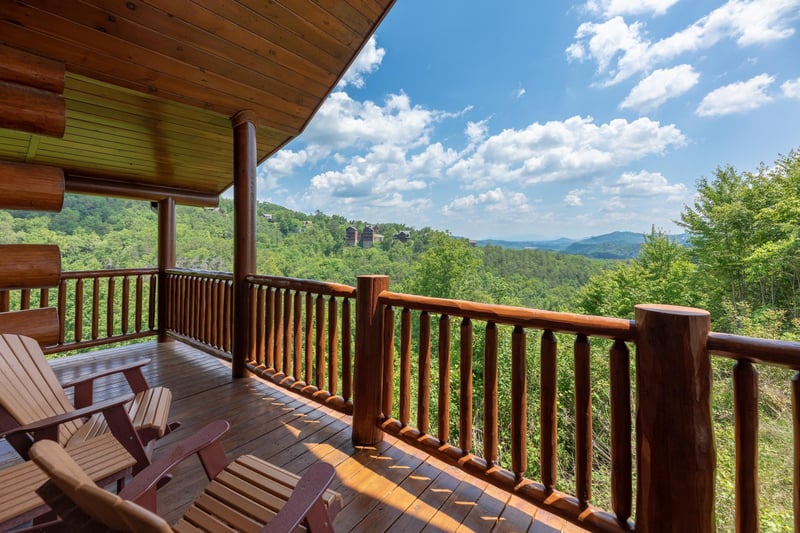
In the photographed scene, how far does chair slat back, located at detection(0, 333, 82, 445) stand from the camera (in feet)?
4.66

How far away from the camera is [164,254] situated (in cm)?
461

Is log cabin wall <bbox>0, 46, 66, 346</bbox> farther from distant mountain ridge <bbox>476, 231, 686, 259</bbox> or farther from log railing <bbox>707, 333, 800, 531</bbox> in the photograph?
distant mountain ridge <bbox>476, 231, 686, 259</bbox>

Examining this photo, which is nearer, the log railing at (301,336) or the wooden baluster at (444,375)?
the wooden baluster at (444,375)

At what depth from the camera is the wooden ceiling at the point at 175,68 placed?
2295 millimetres

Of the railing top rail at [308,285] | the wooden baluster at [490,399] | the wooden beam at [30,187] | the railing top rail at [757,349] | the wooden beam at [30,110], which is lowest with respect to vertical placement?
the wooden baluster at [490,399]

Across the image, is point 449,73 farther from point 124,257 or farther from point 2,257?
point 2,257

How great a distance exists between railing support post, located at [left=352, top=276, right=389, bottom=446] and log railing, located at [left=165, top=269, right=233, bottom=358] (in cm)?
204

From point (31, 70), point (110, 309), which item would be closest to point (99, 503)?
point (31, 70)

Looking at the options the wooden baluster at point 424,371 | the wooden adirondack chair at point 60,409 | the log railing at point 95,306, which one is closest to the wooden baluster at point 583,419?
the wooden baluster at point 424,371

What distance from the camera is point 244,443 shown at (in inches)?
81.2

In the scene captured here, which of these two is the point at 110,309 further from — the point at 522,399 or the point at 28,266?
the point at 522,399

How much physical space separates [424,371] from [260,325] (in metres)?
1.87

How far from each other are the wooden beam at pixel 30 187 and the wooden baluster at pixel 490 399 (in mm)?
2907

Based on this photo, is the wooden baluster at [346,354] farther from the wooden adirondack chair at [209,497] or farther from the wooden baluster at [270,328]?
the wooden adirondack chair at [209,497]
